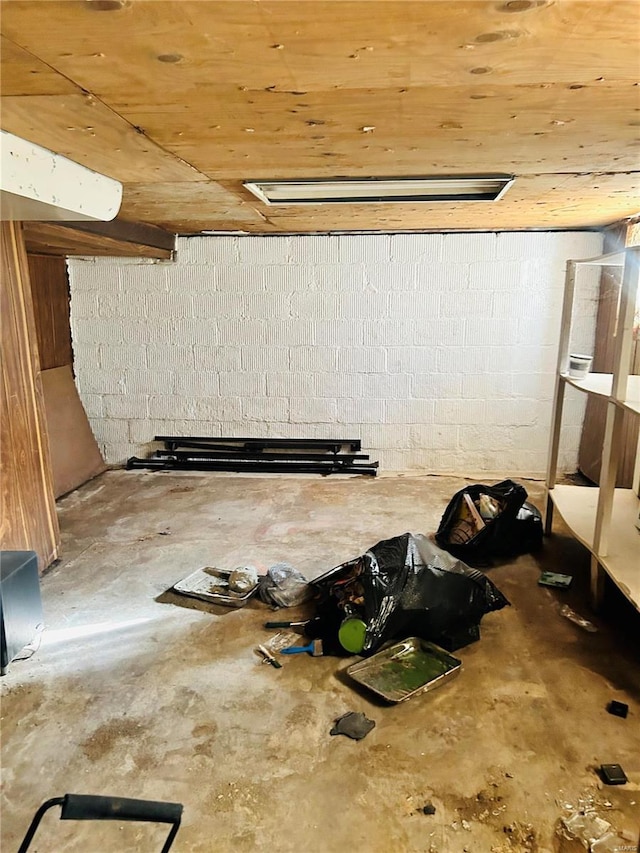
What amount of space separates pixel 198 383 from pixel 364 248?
1805mm

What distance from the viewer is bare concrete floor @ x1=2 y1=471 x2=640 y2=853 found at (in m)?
1.63

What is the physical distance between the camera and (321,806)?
1691 mm

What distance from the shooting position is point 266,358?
4980 millimetres

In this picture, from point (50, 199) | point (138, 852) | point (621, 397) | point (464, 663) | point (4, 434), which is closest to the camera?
point (138, 852)

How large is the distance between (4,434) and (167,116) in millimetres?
1829

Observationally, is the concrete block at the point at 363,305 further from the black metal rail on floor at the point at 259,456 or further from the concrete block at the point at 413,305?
the black metal rail on floor at the point at 259,456

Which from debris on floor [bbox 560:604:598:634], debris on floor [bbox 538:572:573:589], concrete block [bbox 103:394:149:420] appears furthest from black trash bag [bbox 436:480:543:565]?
concrete block [bbox 103:394:149:420]

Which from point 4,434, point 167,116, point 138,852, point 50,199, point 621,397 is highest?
point 167,116

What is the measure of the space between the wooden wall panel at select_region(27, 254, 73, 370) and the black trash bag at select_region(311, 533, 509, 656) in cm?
342

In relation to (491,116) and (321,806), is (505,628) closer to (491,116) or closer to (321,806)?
(321,806)

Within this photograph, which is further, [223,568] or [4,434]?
[223,568]

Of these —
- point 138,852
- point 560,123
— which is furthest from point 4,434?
point 560,123

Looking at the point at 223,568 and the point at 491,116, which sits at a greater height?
the point at 491,116

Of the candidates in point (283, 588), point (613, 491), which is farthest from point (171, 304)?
point (613, 491)
